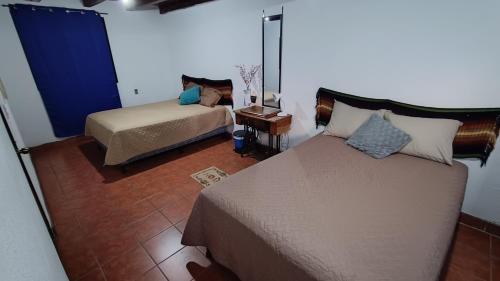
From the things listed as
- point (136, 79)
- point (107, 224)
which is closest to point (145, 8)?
point (136, 79)

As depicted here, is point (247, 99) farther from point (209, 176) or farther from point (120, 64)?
point (120, 64)

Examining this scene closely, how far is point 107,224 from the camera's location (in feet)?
6.85

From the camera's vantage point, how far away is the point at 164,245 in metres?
1.87

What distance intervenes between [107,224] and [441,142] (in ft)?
9.62

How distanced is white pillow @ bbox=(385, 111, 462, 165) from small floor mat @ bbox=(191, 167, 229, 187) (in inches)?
74.8

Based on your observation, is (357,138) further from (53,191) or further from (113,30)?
(113,30)

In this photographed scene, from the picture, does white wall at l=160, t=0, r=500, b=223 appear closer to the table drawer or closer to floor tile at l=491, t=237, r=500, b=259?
floor tile at l=491, t=237, r=500, b=259

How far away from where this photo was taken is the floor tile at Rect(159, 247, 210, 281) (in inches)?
63.5

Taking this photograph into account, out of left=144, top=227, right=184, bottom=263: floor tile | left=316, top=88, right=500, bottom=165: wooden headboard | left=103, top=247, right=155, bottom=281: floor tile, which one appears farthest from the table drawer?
left=103, top=247, right=155, bottom=281: floor tile

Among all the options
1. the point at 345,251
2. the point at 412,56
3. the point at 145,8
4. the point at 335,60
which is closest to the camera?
the point at 345,251

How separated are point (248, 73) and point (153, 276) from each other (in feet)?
8.90

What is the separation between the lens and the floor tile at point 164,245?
1778 millimetres

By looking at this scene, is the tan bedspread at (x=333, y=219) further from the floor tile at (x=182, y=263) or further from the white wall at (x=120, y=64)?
the white wall at (x=120, y=64)

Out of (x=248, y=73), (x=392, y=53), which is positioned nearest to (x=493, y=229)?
(x=392, y=53)
